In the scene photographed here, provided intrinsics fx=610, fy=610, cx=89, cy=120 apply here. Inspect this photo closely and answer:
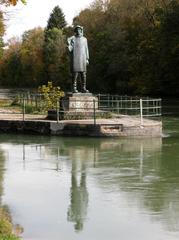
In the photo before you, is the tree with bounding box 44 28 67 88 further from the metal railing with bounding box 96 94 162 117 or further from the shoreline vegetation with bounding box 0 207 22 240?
the shoreline vegetation with bounding box 0 207 22 240

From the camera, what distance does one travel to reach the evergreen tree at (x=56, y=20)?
12025cm

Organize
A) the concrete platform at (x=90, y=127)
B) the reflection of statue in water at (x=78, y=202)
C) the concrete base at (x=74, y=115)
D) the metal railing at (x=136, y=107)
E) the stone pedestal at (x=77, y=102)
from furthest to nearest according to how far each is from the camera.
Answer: the stone pedestal at (x=77, y=102)
the concrete base at (x=74, y=115)
the metal railing at (x=136, y=107)
the concrete platform at (x=90, y=127)
the reflection of statue in water at (x=78, y=202)

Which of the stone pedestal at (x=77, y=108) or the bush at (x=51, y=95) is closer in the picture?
the stone pedestal at (x=77, y=108)

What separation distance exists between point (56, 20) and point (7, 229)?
11433 cm

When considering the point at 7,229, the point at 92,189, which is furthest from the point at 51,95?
the point at 7,229

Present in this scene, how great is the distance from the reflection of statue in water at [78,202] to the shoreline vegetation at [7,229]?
0.94 metres

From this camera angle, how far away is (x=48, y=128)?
78.7 ft

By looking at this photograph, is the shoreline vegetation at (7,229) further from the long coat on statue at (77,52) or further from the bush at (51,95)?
the bush at (51,95)

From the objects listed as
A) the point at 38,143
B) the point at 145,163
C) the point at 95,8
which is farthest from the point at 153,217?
the point at 95,8

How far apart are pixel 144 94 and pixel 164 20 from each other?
10.6 meters

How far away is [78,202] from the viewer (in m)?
11.3

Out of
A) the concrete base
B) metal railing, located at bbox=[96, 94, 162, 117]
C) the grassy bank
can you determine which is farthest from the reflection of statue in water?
the concrete base

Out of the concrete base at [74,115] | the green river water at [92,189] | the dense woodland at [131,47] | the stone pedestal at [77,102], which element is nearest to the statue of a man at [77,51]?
the stone pedestal at [77,102]

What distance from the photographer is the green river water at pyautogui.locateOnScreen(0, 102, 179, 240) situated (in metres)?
9.44
